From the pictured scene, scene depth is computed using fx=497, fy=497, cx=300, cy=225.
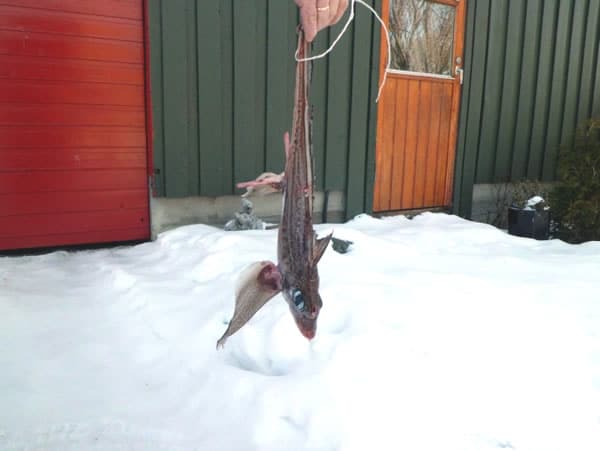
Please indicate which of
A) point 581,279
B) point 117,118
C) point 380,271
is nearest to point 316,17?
point 380,271

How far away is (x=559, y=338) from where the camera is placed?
2.30m

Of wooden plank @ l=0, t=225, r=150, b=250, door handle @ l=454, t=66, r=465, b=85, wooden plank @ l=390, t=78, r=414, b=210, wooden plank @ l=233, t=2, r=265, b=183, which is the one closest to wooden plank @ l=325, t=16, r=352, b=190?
wooden plank @ l=390, t=78, r=414, b=210

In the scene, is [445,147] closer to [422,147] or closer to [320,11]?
[422,147]

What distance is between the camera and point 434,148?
535cm

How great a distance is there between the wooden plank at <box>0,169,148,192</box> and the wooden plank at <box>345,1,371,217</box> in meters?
1.95

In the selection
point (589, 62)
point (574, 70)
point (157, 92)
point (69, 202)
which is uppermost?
point (589, 62)

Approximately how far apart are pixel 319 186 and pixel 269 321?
2491mm

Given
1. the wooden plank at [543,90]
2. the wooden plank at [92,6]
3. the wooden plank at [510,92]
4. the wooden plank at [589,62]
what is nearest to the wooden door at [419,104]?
the wooden plank at [510,92]

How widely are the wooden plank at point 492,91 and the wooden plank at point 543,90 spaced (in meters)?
0.63

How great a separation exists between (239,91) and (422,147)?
7.08 ft

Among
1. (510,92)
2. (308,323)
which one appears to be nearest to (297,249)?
(308,323)

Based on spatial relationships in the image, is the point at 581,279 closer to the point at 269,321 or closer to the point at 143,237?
the point at 269,321

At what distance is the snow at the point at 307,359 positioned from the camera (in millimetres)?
1685

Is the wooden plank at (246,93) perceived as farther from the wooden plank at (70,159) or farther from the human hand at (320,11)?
the human hand at (320,11)
